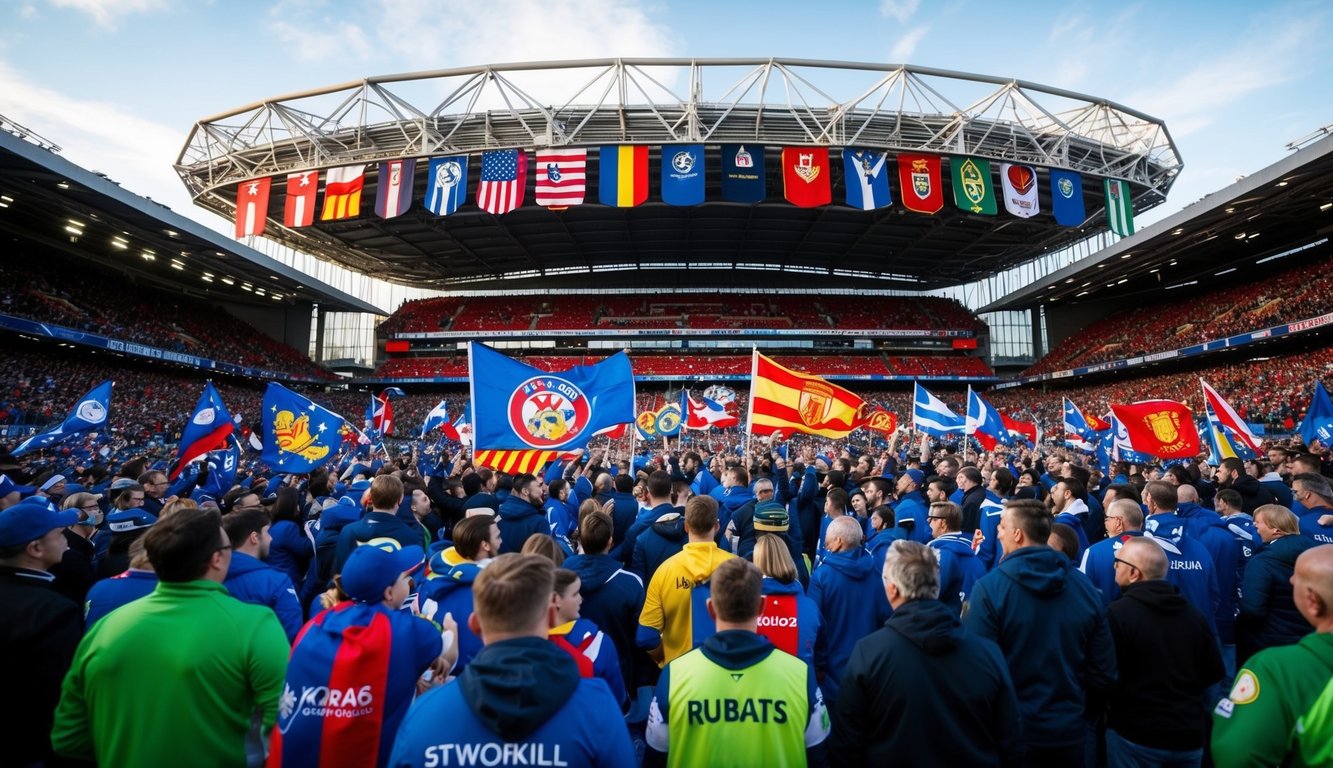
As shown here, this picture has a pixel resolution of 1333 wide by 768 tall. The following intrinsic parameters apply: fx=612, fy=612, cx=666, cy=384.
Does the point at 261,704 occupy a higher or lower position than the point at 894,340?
lower

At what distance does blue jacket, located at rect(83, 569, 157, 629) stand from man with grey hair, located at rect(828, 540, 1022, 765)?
343 cm

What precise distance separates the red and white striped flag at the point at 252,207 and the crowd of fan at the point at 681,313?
22760 millimetres

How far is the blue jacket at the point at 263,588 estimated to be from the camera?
3299 millimetres

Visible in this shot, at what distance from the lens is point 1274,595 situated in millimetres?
3947

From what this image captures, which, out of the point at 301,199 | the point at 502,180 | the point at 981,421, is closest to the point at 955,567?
the point at 981,421

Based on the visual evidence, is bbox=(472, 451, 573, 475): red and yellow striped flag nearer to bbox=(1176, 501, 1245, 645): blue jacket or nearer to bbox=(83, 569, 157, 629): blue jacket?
bbox=(83, 569, 157, 629): blue jacket

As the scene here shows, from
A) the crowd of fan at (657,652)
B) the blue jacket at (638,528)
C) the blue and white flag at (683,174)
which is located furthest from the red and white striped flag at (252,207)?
the blue jacket at (638,528)

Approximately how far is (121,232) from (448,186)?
16130 millimetres

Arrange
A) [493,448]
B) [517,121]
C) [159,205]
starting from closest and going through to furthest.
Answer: [493,448], [159,205], [517,121]

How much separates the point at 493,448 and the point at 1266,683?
632 centimetres

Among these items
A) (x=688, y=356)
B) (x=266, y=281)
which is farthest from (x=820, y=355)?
(x=266, y=281)

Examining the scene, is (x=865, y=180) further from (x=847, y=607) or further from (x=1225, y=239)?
(x=847, y=607)

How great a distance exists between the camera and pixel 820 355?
169ft

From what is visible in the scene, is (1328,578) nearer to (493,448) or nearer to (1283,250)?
(493,448)
